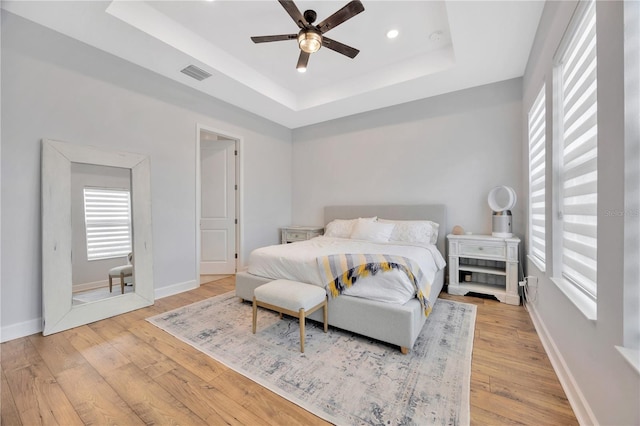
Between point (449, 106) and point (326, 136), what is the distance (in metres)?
2.16

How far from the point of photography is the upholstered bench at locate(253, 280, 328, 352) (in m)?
2.09

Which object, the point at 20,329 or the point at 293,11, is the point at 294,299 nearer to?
the point at 293,11

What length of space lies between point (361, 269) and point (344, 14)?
2.16m

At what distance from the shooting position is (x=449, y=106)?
3744 millimetres

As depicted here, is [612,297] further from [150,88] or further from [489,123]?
[150,88]

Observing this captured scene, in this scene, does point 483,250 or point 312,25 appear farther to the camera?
point 483,250

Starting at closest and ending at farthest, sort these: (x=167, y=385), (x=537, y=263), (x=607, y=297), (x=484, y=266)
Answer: (x=607, y=297)
(x=167, y=385)
(x=537, y=263)
(x=484, y=266)

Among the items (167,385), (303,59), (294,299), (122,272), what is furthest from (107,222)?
(303,59)

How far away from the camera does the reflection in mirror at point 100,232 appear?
2613 mm

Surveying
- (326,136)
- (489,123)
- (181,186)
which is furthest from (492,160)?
(181,186)

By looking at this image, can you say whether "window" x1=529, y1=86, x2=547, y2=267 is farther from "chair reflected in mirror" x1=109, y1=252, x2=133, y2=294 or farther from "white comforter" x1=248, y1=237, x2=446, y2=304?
"chair reflected in mirror" x1=109, y1=252, x2=133, y2=294

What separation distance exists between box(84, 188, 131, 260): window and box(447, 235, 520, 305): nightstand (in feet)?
13.2

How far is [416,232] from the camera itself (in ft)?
11.5

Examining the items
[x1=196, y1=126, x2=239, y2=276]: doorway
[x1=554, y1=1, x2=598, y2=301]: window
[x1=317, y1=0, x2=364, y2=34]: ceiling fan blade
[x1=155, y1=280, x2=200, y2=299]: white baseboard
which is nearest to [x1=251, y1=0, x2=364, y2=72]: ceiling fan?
[x1=317, y1=0, x2=364, y2=34]: ceiling fan blade
